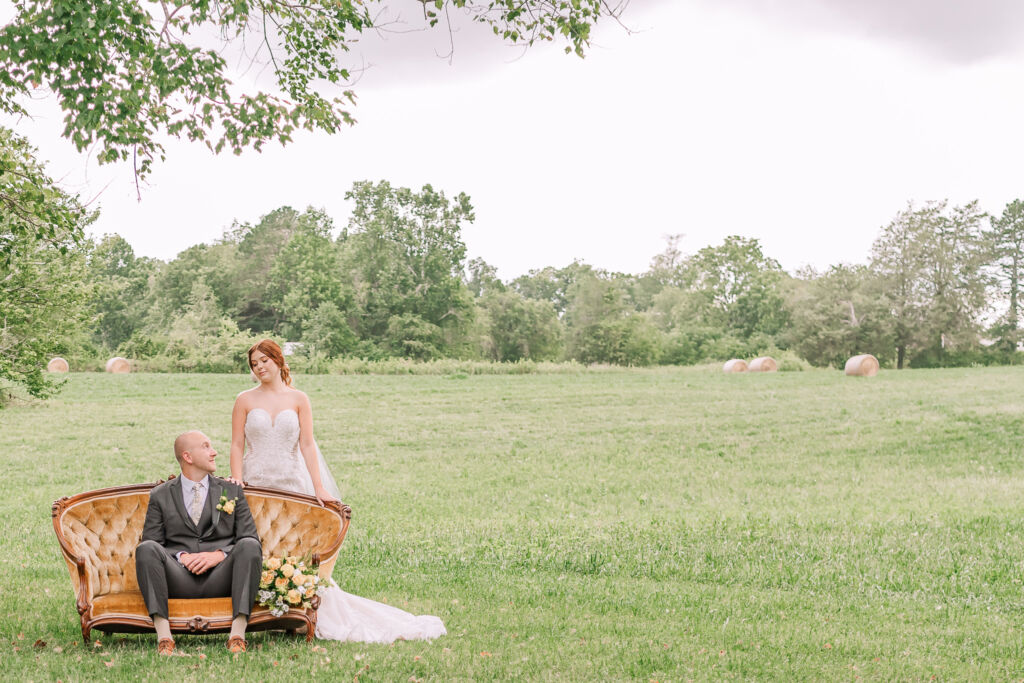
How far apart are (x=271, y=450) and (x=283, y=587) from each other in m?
1.34

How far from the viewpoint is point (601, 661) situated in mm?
5902

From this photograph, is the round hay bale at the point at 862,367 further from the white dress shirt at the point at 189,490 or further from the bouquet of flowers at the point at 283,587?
the white dress shirt at the point at 189,490

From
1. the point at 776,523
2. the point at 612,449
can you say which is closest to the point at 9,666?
the point at 776,523

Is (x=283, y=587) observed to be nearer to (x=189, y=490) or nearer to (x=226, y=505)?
(x=226, y=505)

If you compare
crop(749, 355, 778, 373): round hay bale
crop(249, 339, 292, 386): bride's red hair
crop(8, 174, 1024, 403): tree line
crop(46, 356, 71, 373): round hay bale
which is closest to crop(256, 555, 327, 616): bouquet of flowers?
crop(249, 339, 292, 386): bride's red hair

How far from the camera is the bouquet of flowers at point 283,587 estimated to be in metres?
6.14

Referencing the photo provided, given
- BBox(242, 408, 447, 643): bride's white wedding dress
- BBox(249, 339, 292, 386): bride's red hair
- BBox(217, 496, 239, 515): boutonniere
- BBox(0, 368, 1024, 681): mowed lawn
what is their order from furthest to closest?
BBox(249, 339, 292, 386): bride's red hair
BBox(242, 408, 447, 643): bride's white wedding dress
BBox(217, 496, 239, 515): boutonniere
BBox(0, 368, 1024, 681): mowed lawn

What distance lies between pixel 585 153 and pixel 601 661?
30169mm

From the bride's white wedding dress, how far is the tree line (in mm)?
45160

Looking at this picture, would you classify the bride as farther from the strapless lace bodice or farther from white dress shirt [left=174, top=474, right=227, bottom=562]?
white dress shirt [left=174, top=474, right=227, bottom=562]

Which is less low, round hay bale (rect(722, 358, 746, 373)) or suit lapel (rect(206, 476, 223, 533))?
round hay bale (rect(722, 358, 746, 373))

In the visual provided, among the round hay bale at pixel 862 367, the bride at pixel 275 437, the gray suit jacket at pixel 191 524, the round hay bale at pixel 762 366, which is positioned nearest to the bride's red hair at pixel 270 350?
the bride at pixel 275 437

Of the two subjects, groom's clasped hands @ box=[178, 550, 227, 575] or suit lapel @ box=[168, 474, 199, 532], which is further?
suit lapel @ box=[168, 474, 199, 532]

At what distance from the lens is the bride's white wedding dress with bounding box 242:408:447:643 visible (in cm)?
651
